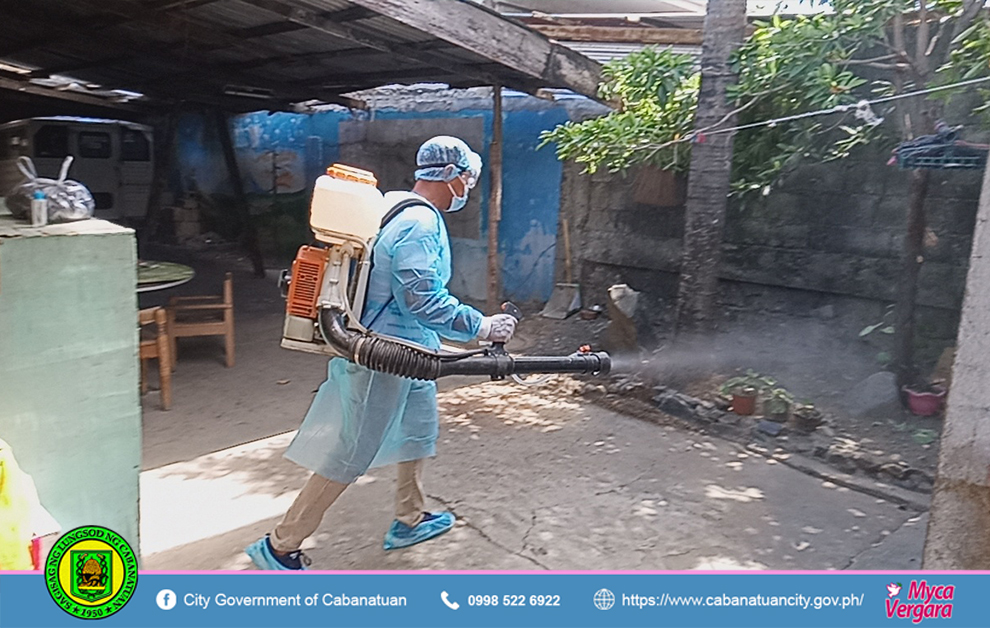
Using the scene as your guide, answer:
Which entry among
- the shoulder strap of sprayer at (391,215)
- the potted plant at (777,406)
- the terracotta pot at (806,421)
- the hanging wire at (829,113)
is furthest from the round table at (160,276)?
the terracotta pot at (806,421)

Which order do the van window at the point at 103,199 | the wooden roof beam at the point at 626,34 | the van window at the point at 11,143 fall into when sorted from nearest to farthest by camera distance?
1. the wooden roof beam at the point at 626,34
2. the van window at the point at 11,143
3. the van window at the point at 103,199

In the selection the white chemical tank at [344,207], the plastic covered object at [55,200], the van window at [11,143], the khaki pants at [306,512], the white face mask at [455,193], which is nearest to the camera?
Answer: the plastic covered object at [55,200]

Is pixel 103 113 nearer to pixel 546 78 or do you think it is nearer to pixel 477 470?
pixel 546 78

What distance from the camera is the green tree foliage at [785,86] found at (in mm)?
4668

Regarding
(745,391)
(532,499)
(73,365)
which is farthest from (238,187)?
(73,365)

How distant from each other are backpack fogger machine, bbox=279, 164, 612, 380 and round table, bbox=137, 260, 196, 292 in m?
2.69

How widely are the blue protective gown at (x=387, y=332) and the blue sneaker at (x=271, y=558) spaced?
351 mm

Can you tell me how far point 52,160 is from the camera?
37.4 feet

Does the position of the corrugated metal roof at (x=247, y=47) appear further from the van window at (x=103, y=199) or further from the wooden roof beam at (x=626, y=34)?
the van window at (x=103, y=199)

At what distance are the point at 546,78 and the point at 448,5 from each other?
3.17 feet

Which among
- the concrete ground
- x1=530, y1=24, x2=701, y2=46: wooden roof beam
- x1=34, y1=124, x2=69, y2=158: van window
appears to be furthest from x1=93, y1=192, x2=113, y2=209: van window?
the concrete ground

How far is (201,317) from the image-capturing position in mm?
5762
